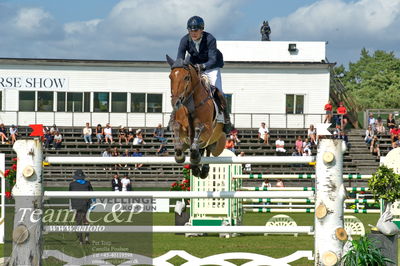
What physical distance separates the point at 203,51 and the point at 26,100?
30384 millimetres

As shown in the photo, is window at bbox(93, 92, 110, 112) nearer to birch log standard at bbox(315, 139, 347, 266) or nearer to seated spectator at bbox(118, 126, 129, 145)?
seated spectator at bbox(118, 126, 129, 145)

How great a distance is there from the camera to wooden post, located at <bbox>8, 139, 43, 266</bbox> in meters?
6.66

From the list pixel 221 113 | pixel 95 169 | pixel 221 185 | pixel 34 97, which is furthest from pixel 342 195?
pixel 34 97

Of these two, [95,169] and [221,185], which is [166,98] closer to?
[95,169]

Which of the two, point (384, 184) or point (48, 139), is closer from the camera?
point (384, 184)

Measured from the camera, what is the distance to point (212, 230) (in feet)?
22.2

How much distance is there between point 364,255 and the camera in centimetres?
683

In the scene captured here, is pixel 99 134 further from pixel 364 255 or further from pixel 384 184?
pixel 364 255

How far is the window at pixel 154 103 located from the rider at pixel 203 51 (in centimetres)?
2880

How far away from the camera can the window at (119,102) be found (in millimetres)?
38375

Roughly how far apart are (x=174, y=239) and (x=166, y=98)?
23.9 m

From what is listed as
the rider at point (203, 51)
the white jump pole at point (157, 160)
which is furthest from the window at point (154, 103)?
the white jump pole at point (157, 160)

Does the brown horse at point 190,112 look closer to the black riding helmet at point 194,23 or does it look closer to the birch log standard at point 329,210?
the black riding helmet at point 194,23

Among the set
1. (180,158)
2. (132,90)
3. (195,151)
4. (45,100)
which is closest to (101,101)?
(132,90)
